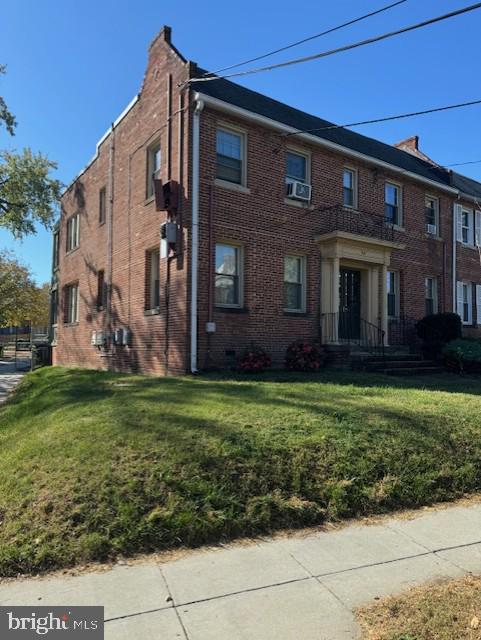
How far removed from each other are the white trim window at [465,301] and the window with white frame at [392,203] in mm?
3992

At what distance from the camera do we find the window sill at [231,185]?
12.0m

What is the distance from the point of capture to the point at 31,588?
3.32 metres

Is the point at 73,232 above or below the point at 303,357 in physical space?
above

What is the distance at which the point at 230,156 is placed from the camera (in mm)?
12477

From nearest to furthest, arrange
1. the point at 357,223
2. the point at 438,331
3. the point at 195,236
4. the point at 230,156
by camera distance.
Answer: the point at 195,236, the point at 230,156, the point at 357,223, the point at 438,331

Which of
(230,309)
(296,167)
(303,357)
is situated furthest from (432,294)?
(230,309)

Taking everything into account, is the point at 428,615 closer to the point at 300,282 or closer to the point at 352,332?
the point at 300,282

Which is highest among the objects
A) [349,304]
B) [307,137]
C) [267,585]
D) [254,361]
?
[307,137]

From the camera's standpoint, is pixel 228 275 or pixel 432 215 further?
pixel 432 215

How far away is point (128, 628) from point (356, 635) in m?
1.27

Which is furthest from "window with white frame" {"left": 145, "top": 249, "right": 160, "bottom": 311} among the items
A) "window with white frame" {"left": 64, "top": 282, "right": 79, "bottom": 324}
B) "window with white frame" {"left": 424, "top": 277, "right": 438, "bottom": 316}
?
"window with white frame" {"left": 424, "top": 277, "right": 438, "bottom": 316}

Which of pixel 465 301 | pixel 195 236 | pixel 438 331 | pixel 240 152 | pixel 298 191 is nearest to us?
pixel 195 236

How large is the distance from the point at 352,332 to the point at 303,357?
9.86ft

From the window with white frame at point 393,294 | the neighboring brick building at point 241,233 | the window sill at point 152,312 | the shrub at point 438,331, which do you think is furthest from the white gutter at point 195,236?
Result: the shrub at point 438,331
